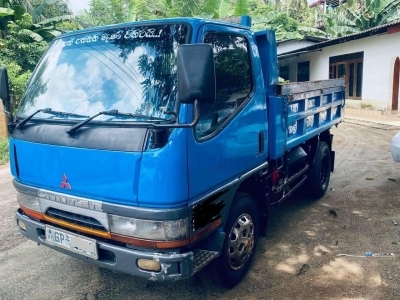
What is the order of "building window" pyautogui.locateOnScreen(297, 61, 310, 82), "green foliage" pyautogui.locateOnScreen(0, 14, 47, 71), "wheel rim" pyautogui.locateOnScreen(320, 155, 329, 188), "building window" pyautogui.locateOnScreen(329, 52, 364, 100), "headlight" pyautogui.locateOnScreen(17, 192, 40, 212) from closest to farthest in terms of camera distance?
"headlight" pyautogui.locateOnScreen(17, 192, 40, 212), "wheel rim" pyautogui.locateOnScreen(320, 155, 329, 188), "green foliage" pyautogui.locateOnScreen(0, 14, 47, 71), "building window" pyautogui.locateOnScreen(329, 52, 364, 100), "building window" pyautogui.locateOnScreen(297, 61, 310, 82)

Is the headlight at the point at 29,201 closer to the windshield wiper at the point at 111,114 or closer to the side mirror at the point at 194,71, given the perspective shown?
the windshield wiper at the point at 111,114

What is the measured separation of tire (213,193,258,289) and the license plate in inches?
38.6

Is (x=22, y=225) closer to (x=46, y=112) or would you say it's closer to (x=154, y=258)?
(x=46, y=112)

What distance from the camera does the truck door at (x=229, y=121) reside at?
252cm

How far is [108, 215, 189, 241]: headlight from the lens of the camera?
2.32 m

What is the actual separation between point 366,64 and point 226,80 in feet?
44.2

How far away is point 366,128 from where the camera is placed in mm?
11914

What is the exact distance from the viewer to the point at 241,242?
3.13 metres

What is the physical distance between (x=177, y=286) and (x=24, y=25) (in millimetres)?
13616

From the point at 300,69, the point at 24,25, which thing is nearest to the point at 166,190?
the point at 24,25

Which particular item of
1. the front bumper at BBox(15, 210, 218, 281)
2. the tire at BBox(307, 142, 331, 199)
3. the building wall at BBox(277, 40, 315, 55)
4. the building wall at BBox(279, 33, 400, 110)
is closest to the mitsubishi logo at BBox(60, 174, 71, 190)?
the front bumper at BBox(15, 210, 218, 281)

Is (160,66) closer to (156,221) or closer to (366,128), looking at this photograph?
(156,221)

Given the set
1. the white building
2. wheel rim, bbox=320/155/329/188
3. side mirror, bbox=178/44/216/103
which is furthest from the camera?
the white building

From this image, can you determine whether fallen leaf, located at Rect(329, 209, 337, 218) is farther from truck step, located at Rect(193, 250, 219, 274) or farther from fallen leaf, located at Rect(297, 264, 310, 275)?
truck step, located at Rect(193, 250, 219, 274)
